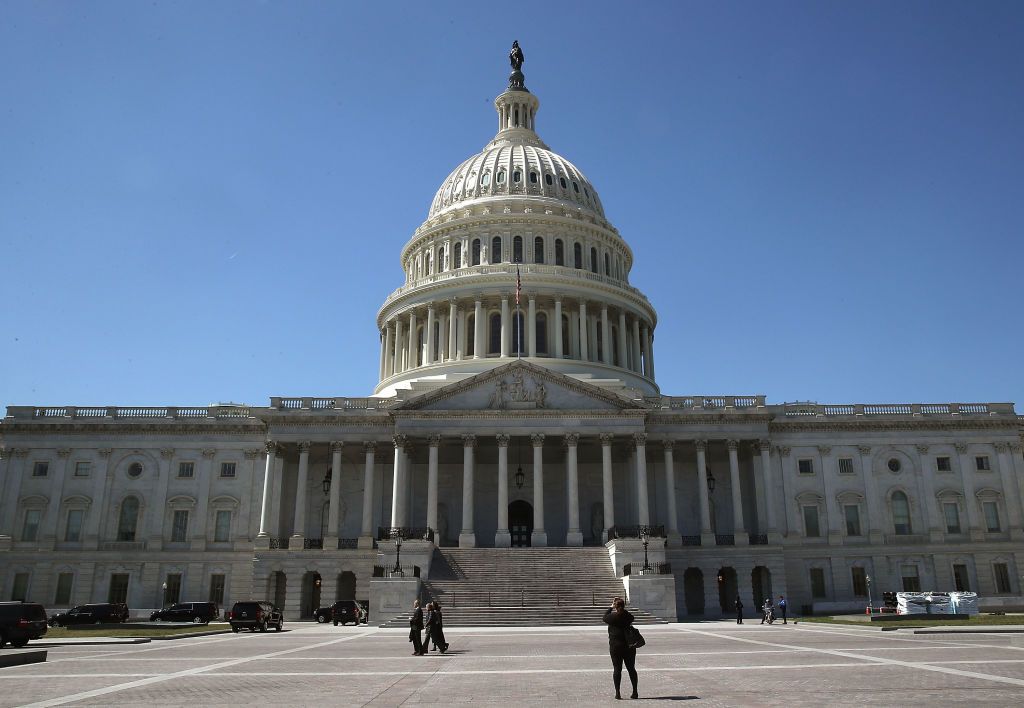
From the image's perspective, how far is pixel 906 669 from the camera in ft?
59.1

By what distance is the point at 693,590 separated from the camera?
5794cm

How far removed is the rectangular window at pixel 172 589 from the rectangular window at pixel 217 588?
2.45m

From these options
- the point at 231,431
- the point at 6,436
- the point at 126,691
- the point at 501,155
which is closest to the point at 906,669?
the point at 126,691

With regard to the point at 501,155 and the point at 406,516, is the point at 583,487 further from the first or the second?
the point at 501,155

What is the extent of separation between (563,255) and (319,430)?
31.0 meters

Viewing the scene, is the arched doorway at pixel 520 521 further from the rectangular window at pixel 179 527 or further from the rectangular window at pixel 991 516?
the rectangular window at pixel 991 516

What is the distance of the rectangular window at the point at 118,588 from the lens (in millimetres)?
60594

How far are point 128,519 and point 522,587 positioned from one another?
33742 mm

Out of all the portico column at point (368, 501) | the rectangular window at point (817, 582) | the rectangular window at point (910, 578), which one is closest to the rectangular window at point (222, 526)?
the portico column at point (368, 501)

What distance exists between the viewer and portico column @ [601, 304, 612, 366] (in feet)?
244

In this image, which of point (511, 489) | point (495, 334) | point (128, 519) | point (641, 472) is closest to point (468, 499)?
point (511, 489)

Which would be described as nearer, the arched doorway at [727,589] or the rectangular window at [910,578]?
the arched doorway at [727,589]

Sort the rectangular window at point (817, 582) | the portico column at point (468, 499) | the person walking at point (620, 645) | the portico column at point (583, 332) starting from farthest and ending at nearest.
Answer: the portico column at point (583, 332), the rectangular window at point (817, 582), the portico column at point (468, 499), the person walking at point (620, 645)

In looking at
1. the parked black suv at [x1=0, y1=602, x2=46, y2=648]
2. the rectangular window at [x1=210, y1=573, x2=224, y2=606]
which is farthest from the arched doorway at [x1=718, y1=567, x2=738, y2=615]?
the parked black suv at [x1=0, y1=602, x2=46, y2=648]
